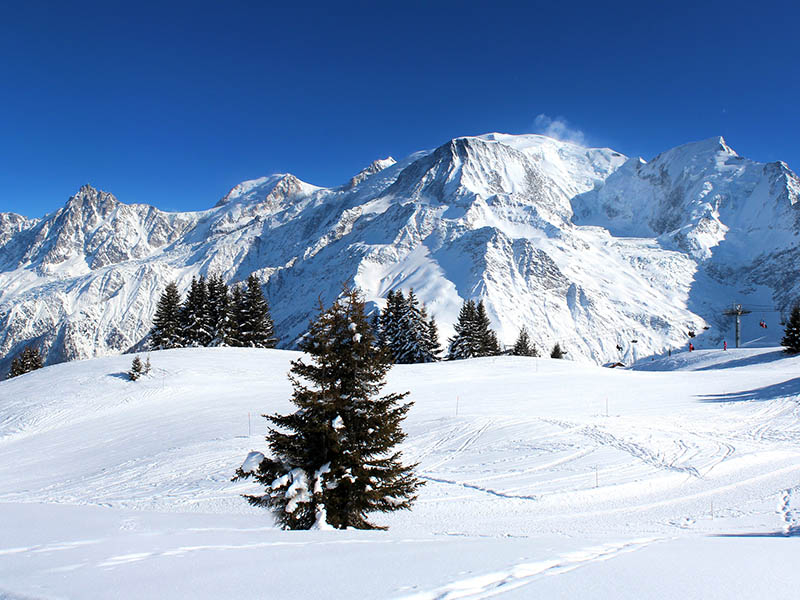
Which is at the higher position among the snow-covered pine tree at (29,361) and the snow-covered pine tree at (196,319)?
the snow-covered pine tree at (196,319)

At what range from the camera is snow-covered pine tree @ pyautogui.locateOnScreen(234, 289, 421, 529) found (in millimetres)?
8094

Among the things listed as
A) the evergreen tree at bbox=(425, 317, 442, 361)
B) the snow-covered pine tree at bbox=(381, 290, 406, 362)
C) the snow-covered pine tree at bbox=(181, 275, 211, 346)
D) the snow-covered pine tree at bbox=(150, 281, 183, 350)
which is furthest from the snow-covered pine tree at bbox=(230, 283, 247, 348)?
the evergreen tree at bbox=(425, 317, 442, 361)

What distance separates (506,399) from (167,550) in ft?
70.4

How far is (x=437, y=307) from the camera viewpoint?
145 meters

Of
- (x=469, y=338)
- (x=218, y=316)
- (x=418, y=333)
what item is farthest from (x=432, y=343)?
(x=218, y=316)

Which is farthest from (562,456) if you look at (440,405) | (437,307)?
(437,307)

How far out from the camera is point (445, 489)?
464 inches

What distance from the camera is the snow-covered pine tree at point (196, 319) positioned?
48250mm

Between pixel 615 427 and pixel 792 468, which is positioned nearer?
pixel 792 468

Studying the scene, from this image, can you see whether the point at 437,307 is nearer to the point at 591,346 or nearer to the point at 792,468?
the point at 591,346

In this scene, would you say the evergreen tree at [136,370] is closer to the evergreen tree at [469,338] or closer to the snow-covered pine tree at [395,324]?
the snow-covered pine tree at [395,324]

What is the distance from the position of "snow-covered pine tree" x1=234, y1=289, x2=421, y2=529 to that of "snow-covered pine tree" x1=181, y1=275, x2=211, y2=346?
142 feet

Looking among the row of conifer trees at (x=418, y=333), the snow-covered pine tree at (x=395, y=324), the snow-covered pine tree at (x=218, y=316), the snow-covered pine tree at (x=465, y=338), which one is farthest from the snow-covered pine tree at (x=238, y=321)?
the snow-covered pine tree at (x=465, y=338)

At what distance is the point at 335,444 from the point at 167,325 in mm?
46701
